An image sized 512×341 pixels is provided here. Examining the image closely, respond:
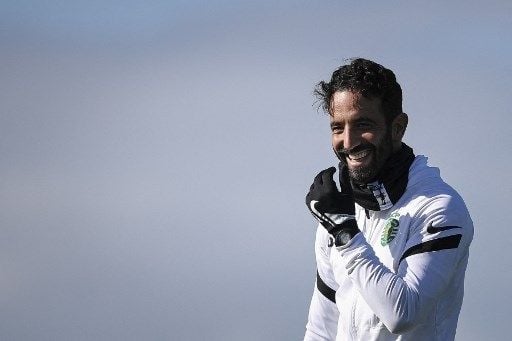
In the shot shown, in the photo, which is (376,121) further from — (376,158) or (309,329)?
(309,329)

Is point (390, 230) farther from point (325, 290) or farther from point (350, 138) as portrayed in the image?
point (325, 290)

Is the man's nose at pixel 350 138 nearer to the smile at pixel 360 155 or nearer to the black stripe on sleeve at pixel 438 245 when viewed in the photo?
the smile at pixel 360 155

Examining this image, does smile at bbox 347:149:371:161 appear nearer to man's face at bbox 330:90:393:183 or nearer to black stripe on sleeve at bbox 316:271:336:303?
man's face at bbox 330:90:393:183

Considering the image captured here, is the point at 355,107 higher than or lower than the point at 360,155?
higher

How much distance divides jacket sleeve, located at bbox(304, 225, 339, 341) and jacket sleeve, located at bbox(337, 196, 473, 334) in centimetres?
99

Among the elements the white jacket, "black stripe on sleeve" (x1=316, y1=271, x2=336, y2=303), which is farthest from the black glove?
"black stripe on sleeve" (x1=316, y1=271, x2=336, y2=303)

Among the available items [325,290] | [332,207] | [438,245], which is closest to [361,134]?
[332,207]

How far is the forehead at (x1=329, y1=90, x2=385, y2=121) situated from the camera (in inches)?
291

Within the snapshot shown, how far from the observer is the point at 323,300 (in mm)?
8195

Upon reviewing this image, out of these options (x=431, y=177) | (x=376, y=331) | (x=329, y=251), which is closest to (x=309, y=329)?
(x=329, y=251)

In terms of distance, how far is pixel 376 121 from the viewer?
739 cm

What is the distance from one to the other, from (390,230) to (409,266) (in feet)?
1.57

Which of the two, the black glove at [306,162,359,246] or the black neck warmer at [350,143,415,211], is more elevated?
the black neck warmer at [350,143,415,211]

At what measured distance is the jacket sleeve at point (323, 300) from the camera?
319 inches
